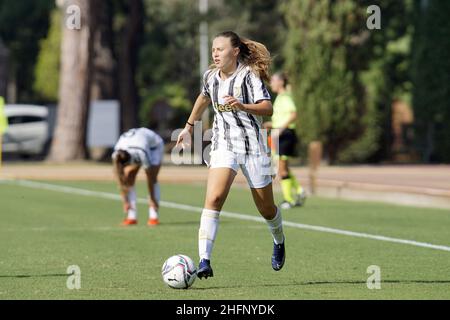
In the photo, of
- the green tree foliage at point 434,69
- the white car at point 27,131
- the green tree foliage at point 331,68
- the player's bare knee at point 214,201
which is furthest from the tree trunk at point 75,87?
the player's bare knee at point 214,201

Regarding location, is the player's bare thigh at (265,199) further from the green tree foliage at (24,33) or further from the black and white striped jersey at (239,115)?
the green tree foliage at (24,33)

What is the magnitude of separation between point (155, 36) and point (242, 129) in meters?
59.0

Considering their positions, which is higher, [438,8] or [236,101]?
[438,8]

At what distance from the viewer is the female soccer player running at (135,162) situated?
51.8 ft

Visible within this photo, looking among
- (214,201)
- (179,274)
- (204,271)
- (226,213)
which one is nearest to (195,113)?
(214,201)

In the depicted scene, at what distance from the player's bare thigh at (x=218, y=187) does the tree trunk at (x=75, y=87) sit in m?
28.4

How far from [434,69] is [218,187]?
33.7 m

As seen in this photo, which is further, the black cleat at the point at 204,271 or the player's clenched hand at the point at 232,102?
the black cleat at the point at 204,271

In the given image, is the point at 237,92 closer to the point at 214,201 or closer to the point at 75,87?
the point at 214,201

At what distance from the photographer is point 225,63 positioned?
10047 millimetres

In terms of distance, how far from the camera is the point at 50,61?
67.1 meters

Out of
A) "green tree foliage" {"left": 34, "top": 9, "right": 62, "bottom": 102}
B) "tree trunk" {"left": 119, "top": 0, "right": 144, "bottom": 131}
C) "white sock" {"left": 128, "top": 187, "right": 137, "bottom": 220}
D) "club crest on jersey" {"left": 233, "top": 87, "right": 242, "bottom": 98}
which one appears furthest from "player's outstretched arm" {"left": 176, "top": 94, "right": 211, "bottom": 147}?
"green tree foliage" {"left": 34, "top": 9, "right": 62, "bottom": 102}
